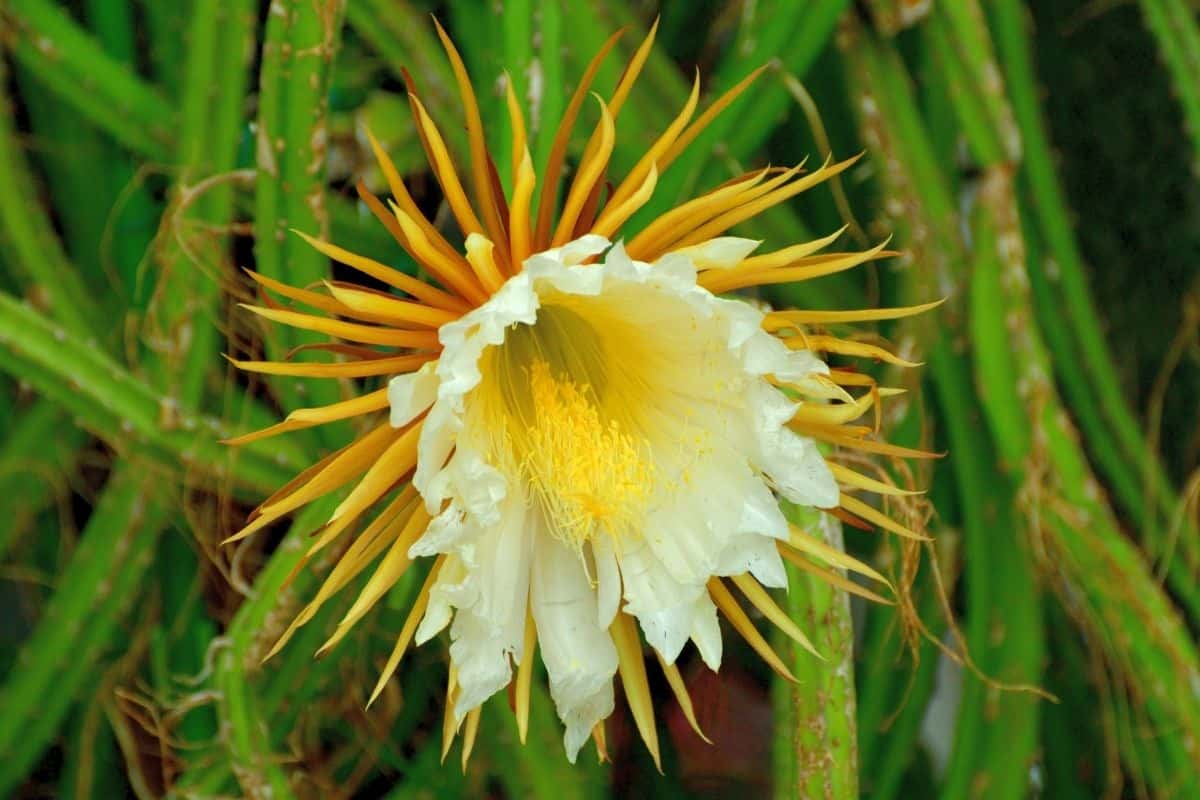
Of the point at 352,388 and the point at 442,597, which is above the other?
the point at 352,388

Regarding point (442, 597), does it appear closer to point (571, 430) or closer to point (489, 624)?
point (489, 624)

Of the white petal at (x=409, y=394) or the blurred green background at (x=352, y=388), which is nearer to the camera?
the white petal at (x=409, y=394)

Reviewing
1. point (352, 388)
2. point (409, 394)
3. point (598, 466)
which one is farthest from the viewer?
point (352, 388)

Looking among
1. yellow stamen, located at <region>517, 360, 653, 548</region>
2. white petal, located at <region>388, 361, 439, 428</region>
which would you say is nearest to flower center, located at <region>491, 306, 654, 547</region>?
yellow stamen, located at <region>517, 360, 653, 548</region>

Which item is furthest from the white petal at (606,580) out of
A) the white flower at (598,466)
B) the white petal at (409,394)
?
the white petal at (409,394)

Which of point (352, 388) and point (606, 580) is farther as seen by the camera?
point (352, 388)

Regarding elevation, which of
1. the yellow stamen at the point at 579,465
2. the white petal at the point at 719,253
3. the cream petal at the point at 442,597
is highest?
the white petal at the point at 719,253

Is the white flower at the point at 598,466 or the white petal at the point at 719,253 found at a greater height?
the white petal at the point at 719,253

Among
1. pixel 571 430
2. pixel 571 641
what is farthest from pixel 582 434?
pixel 571 641

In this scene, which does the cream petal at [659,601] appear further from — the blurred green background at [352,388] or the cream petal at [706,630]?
the blurred green background at [352,388]
